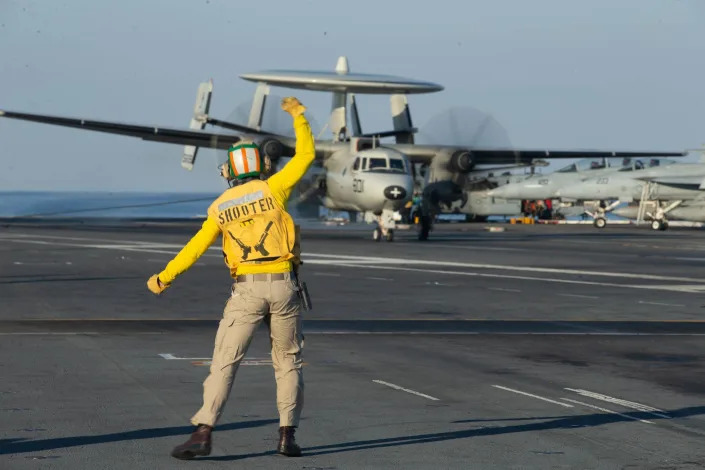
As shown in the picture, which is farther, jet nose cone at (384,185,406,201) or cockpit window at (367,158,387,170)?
cockpit window at (367,158,387,170)

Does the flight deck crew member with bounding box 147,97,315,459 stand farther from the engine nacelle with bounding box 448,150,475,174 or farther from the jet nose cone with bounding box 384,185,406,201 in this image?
the engine nacelle with bounding box 448,150,475,174

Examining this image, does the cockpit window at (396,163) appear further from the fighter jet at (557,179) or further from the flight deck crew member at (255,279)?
the flight deck crew member at (255,279)

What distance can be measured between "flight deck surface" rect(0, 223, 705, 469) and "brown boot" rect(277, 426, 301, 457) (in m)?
0.05

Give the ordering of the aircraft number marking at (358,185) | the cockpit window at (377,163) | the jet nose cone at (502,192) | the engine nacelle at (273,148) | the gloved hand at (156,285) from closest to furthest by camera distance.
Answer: the gloved hand at (156,285), the aircraft number marking at (358,185), the cockpit window at (377,163), the engine nacelle at (273,148), the jet nose cone at (502,192)

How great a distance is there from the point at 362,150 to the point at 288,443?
3906 cm

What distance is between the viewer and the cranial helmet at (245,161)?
8.18 m

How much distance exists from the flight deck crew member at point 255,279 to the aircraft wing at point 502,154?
46.1 m

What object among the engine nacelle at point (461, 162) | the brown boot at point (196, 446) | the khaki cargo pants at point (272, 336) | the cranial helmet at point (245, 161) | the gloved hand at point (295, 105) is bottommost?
the brown boot at point (196, 446)

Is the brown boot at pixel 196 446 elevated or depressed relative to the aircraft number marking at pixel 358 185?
depressed

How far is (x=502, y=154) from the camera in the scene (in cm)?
5731

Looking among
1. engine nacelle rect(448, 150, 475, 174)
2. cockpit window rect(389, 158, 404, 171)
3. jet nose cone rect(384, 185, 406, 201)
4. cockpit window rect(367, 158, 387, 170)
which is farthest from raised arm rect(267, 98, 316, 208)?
engine nacelle rect(448, 150, 475, 174)

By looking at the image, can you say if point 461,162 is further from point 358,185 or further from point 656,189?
point 656,189

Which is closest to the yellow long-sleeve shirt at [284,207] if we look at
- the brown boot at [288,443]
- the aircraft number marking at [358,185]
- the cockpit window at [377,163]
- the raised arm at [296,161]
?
the raised arm at [296,161]

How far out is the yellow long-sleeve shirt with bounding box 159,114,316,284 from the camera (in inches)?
316
